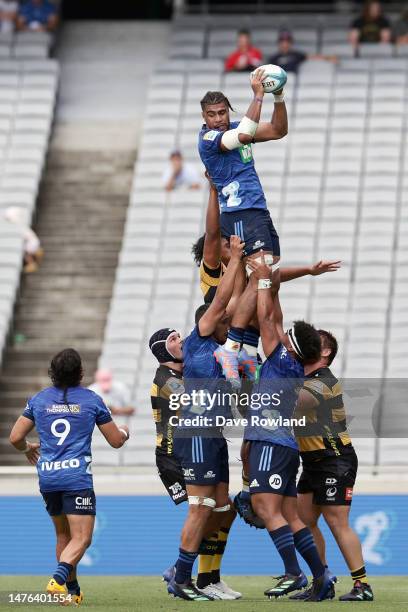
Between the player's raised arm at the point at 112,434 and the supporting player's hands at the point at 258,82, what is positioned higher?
the supporting player's hands at the point at 258,82

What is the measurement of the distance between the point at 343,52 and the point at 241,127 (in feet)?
40.5

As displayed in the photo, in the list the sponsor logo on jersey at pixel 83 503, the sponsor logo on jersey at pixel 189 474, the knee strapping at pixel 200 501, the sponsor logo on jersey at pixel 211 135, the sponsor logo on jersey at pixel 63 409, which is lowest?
the sponsor logo on jersey at pixel 83 503

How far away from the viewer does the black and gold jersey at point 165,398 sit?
10.8 metres

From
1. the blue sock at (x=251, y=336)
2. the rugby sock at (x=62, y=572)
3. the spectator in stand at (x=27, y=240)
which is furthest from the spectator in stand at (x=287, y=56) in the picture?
the rugby sock at (x=62, y=572)

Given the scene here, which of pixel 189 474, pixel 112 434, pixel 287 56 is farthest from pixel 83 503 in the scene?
pixel 287 56

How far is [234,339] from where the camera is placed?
10.1 meters

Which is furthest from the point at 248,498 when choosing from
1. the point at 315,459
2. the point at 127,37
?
the point at 127,37

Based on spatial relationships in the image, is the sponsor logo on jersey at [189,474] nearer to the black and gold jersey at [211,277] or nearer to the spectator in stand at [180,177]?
the black and gold jersey at [211,277]

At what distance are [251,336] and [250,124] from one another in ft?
5.22

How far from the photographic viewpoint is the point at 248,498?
10.2 meters

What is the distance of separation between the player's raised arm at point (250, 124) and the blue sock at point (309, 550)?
8.84ft

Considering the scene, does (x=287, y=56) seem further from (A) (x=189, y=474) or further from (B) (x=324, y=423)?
(A) (x=189, y=474)

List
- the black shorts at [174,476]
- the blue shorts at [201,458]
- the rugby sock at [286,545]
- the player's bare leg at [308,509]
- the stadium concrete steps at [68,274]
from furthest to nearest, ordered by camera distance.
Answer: the stadium concrete steps at [68,274], the black shorts at [174,476], the player's bare leg at [308,509], the blue shorts at [201,458], the rugby sock at [286,545]

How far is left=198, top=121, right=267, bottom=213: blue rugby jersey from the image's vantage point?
10242 mm
